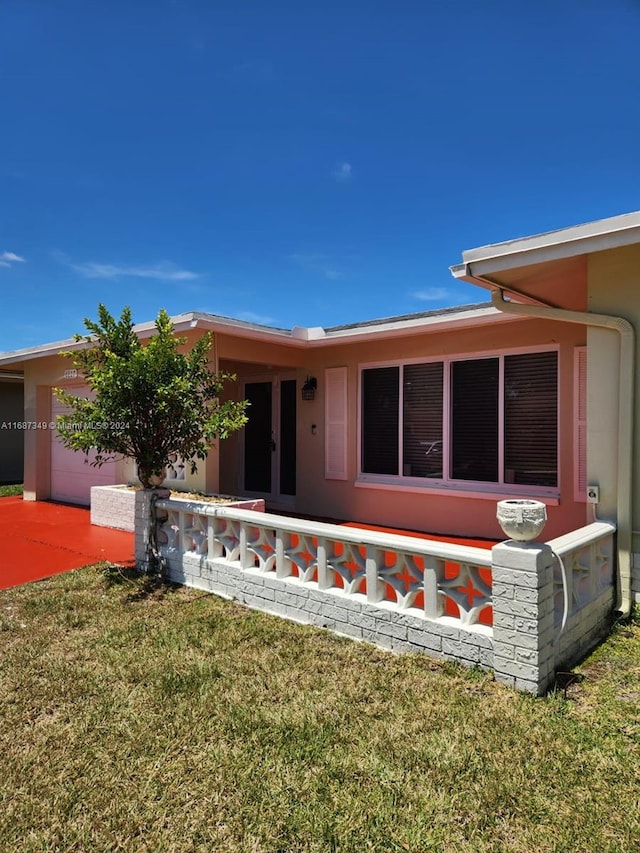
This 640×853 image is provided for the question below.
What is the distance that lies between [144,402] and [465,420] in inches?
184

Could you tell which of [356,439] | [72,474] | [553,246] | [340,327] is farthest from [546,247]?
[72,474]

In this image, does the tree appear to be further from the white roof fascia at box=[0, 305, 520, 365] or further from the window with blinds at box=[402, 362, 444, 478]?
the window with blinds at box=[402, 362, 444, 478]

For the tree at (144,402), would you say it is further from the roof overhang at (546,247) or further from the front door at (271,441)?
the front door at (271,441)

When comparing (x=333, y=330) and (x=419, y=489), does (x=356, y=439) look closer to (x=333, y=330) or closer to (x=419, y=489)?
(x=419, y=489)

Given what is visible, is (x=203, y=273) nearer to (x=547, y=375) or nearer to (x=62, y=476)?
(x=62, y=476)

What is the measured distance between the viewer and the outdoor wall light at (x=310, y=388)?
9422 mm

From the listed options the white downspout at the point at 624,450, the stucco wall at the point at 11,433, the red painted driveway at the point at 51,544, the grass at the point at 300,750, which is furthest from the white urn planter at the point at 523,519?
the stucco wall at the point at 11,433

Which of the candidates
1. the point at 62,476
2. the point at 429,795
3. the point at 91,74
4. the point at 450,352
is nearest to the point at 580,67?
the point at 450,352

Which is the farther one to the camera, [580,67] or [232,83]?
[232,83]

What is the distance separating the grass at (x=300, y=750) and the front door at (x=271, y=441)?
5.96 metres

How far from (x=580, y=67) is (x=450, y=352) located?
420 centimetres

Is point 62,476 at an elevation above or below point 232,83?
below

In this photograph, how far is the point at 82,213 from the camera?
11.4 meters

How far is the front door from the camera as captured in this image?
393 inches
